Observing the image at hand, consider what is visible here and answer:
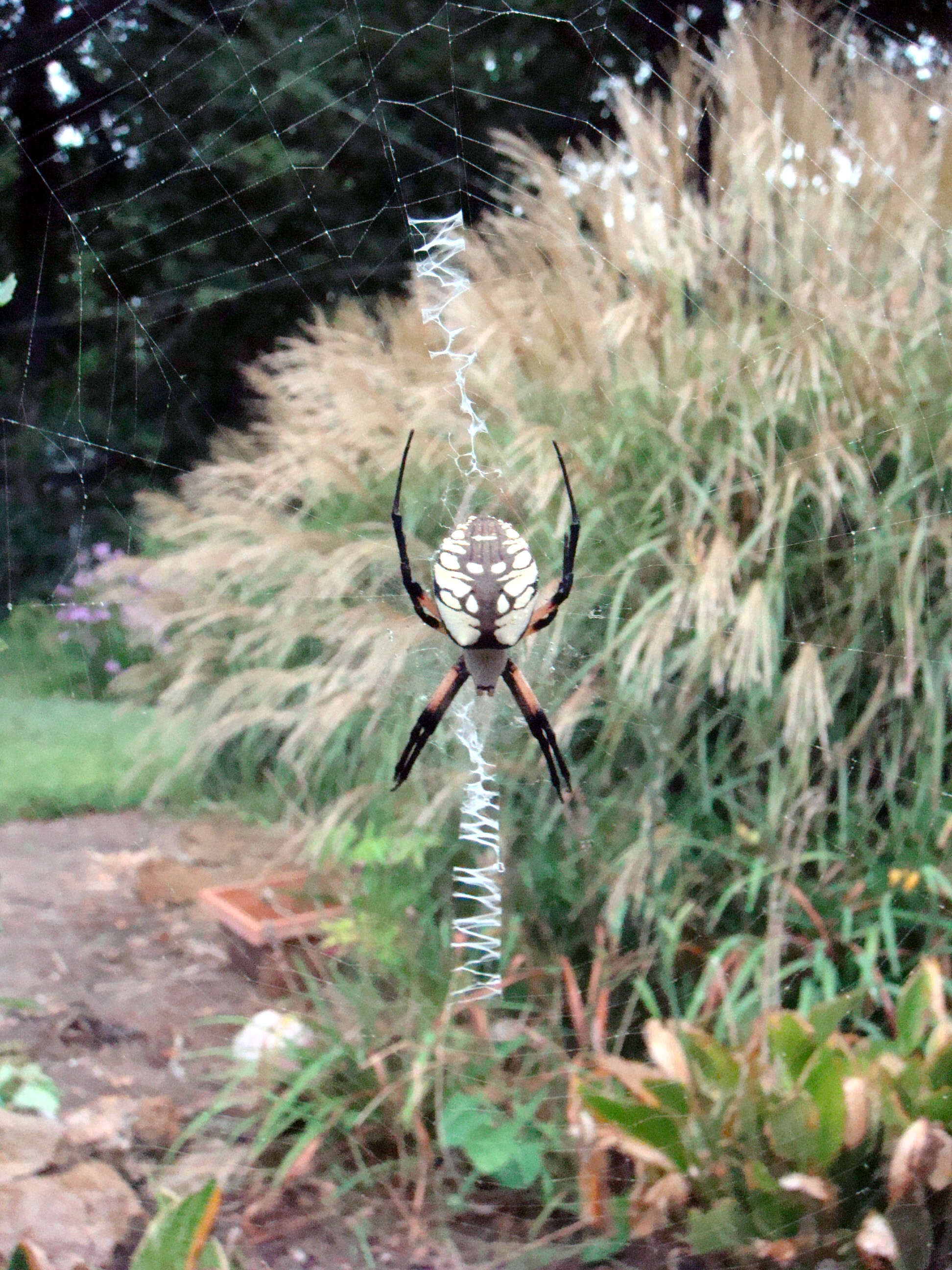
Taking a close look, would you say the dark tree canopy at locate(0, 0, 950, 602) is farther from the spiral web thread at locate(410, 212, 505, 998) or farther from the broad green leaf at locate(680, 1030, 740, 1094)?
the broad green leaf at locate(680, 1030, 740, 1094)

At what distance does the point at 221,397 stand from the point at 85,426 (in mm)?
192

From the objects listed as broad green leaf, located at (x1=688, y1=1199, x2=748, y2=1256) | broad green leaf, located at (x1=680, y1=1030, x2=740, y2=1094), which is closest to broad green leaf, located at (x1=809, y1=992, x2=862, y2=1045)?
broad green leaf, located at (x1=680, y1=1030, x2=740, y2=1094)

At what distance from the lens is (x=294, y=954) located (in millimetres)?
1326

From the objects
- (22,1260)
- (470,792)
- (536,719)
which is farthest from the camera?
(470,792)

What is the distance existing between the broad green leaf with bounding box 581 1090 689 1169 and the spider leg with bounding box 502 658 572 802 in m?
0.40

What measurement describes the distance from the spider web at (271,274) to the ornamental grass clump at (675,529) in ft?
0.11

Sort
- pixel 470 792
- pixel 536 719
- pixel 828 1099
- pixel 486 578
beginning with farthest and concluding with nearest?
pixel 470 792
pixel 536 719
pixel 486 578
pixel 828 1099

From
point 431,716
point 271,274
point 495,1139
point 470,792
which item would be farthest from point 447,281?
point 495,1139

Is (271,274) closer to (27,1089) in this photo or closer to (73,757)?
(73,757)

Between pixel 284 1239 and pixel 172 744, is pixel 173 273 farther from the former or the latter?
pixel 284 1239

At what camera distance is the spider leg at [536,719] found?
119 cm

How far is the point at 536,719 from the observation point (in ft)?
3.90

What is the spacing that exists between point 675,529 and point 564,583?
0.24 m

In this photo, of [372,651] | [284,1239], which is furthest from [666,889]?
[284,1239]
